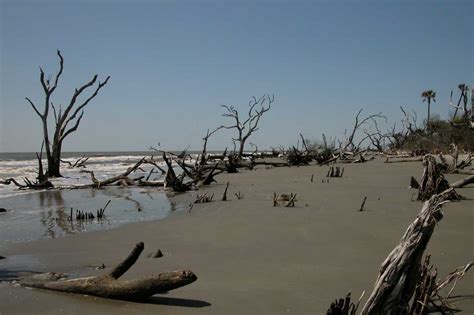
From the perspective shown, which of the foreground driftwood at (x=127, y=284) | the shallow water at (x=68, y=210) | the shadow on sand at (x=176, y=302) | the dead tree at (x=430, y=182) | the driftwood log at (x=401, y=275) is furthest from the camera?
the dead tree at (x=430, y=182)

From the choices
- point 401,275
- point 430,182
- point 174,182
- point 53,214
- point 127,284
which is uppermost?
point 430,182

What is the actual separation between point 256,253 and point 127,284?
2028 mm

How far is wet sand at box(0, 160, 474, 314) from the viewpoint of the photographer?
11.8ft

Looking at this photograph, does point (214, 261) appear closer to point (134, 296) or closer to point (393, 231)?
point (134, 296)

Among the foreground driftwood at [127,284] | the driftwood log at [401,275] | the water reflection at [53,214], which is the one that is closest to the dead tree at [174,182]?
the water reflection at [53,214]

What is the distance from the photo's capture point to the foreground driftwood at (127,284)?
11.1ft

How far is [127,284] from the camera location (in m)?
3.59

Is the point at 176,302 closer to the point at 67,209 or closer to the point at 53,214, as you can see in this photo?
the point at 53,214

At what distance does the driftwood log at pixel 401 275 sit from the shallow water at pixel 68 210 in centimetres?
544

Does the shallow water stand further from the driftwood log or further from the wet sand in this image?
the driftwood log

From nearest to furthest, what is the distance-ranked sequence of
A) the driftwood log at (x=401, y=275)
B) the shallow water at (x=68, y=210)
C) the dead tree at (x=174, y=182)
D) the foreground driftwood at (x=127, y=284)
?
the driftwood log at (x=401, y=275)
the foreground driftwood at (x=127, y=284)
the shallow water at (x=68, y=210)
the dead tree at (x=174, y=182)

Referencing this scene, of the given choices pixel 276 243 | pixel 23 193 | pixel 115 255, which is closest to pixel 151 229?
pixel 115 255

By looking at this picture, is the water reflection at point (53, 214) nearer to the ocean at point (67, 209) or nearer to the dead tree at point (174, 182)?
the ocean at point (67, 209)

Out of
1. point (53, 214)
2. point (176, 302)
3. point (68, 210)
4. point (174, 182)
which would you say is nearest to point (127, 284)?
point (176, 302)
